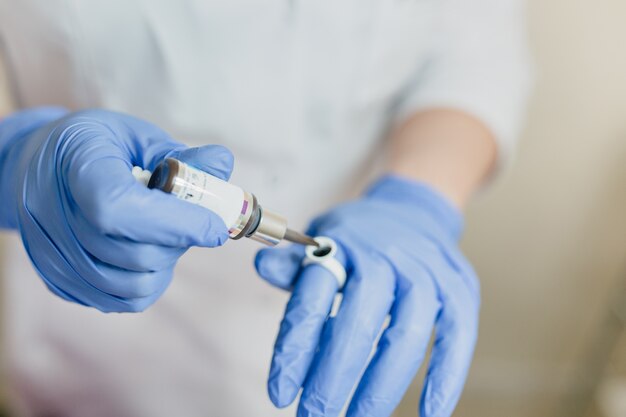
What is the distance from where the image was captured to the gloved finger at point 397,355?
591 mm

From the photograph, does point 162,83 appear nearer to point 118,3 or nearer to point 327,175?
point 118,3

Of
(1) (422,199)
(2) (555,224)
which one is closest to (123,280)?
(1) (422,199)

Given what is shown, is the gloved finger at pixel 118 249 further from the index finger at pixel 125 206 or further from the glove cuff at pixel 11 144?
the glove cuff at pixel 11 144

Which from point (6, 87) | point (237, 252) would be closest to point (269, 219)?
point (237, 252)

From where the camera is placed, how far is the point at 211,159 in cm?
50

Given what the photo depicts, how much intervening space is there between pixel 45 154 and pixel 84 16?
0.23 m

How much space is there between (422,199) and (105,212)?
1.38 ft

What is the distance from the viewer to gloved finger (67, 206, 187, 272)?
1.55 feet

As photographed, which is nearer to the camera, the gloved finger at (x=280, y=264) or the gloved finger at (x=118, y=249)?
the gloved finger at (x=118, y=249)

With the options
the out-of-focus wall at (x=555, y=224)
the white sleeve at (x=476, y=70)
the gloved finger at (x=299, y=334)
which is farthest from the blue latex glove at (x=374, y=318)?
the out-of-focus wall at (x=555, y=224)

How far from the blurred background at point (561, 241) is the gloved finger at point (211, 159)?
2.76ft

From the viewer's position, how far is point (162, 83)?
71 cm

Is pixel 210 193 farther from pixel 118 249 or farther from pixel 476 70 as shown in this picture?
pixel 476 70

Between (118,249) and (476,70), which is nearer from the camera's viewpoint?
(118,249)
